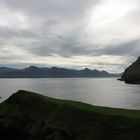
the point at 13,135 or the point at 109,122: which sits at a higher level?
the point at 109,122

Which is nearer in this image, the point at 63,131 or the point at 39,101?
the point at 63,131

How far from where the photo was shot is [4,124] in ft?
99.5

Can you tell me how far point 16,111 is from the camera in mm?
30734

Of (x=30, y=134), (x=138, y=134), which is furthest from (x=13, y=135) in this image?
(x=138, y=134)

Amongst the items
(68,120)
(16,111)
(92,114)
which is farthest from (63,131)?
(16,111)

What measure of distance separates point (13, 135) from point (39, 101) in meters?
4.54

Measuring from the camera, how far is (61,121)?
25.1 metres

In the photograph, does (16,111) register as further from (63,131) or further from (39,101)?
(63,131)

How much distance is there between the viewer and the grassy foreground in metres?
21.8

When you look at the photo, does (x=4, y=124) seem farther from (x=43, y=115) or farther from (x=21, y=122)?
(x=43, y=115)

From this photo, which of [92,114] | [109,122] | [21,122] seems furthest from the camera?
[21,122]

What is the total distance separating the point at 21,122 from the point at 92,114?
345 inches

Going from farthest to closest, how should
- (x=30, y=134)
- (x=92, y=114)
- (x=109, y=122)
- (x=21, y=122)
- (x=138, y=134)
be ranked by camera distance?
(x=21, y=122) < (x=30, y=134) < (x=92, y=114) < (x=109, y=122) < (x=138, y=134)

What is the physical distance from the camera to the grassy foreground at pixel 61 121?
21.8 meters
